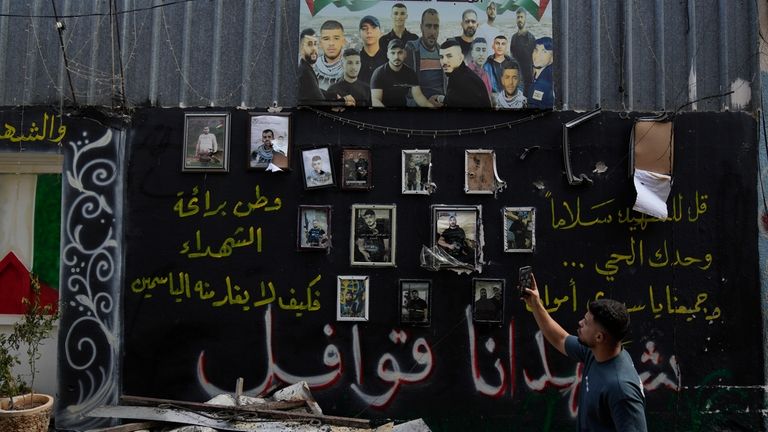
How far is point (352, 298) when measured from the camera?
223 inches

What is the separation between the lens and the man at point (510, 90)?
5.75 m

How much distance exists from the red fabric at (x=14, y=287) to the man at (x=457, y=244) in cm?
374

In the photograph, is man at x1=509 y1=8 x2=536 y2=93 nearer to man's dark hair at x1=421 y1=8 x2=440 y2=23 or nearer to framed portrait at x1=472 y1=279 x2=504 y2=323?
man's dark hair at x1=421 y1=8 x2=440 y2=23

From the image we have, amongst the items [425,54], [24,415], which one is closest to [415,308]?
[425,54]

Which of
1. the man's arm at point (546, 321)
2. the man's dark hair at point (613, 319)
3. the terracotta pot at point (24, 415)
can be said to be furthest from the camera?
the terracotta pot at point (24, 415)

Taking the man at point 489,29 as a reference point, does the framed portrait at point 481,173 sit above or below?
below

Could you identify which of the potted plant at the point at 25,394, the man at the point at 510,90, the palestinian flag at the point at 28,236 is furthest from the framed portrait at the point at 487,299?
the palestinian flag at the point at 28,236

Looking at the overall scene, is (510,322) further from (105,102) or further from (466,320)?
(105,102)

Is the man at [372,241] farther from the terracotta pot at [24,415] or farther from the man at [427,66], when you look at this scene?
the terracotta pot at [24,415]

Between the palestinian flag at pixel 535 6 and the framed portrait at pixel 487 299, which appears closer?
the framed portrait at pixel 487 299

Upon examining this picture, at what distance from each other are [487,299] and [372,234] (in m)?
1.19

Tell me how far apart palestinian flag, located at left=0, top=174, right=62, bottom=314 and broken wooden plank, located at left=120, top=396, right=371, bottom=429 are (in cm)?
144

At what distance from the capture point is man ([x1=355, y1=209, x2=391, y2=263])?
224 inches

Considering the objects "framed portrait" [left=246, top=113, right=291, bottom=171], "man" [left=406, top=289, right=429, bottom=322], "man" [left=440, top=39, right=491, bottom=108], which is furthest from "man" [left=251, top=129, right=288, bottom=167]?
"man" [left=406, top=289, right=429, bottom=322]
